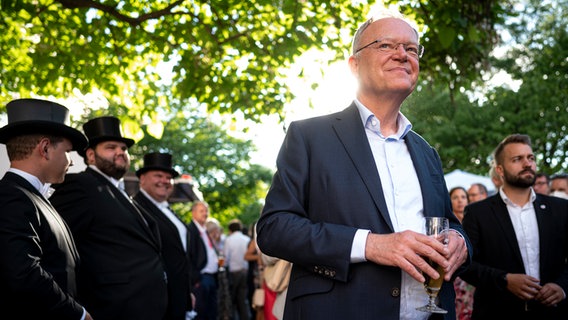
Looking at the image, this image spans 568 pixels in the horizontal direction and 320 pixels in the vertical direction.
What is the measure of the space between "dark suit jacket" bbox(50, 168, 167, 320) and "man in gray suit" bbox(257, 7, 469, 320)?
2880 millimetres

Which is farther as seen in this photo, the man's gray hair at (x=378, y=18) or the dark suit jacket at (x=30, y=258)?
the dark suit jacket at (x=30, y=258)

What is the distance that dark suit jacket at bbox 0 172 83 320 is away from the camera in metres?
3.76

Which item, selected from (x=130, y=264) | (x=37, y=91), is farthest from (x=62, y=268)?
(x=37, y=91)

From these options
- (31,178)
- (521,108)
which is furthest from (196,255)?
(521,108)

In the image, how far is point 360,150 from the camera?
9.41 feet

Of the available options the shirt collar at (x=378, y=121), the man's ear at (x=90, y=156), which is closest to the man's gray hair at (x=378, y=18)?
the shirt collar at (x=378, y=121)

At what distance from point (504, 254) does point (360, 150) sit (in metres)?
2.95

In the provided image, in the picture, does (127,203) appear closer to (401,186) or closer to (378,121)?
(378,121)

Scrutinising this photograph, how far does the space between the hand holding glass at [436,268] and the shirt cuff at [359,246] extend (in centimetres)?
26

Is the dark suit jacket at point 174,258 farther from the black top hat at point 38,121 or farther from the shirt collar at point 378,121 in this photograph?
the shirt collar at point 378,121

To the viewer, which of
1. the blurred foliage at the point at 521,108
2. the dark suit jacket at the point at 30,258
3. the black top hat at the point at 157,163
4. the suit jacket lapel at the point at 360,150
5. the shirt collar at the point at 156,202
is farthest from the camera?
the blurred foliage at the point at 521,108

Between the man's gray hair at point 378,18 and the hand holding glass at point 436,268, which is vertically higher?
the man's gray hair at point 378,18

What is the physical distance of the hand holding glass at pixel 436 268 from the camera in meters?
2.61

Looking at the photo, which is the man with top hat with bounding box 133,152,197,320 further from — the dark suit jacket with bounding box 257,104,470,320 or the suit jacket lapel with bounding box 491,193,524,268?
the dark suit jacket with bounding box 257,104,470,320
